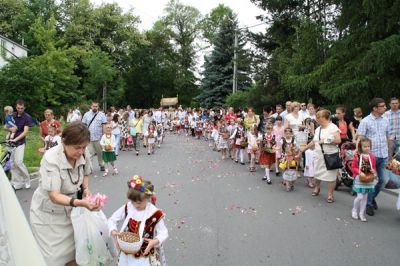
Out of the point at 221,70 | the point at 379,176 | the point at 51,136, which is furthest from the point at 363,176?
the point at 221,70

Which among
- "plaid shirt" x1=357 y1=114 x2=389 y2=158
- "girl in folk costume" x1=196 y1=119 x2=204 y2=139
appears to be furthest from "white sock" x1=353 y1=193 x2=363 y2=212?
"girl in folk costume" x1=196 y1=119 x2=204 y2=139

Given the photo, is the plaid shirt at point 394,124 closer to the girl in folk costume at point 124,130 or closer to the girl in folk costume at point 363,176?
the girl in folk costume at point 363,176

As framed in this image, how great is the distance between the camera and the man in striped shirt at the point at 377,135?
26.5 feet

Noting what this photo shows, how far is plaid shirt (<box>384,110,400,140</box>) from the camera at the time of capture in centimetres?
968

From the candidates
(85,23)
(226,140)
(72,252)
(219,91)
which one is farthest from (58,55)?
(72,252)

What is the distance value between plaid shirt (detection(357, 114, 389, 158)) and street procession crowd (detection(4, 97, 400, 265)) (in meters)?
0.02

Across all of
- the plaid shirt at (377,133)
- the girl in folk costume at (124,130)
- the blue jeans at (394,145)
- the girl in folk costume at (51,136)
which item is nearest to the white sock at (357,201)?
the plaid shirt at (377,133)

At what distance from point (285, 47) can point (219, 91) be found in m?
18.1

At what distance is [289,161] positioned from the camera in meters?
10.0

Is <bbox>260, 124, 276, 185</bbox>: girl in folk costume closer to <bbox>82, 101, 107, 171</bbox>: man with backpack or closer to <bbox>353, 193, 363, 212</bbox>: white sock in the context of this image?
<bbox>353, 193, 363, 212</bbox>: white sock

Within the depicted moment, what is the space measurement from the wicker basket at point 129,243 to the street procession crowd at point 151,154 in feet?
0.04

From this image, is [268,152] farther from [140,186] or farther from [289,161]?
[140,186]

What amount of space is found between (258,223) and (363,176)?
2025mm

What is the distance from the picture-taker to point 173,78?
2643 inches
